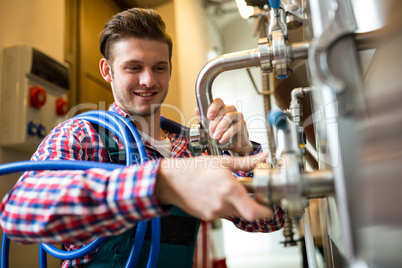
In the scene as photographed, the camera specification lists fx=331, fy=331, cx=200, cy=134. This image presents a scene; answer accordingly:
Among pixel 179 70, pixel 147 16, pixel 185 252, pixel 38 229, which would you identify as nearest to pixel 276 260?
pixel 179 70

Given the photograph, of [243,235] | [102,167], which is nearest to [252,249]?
[243,235]

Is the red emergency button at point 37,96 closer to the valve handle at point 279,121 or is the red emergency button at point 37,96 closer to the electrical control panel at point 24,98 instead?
the electrical control panel at point 24,98

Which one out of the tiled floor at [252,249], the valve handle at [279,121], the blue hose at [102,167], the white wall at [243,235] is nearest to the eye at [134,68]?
the blue hose at [102,167]

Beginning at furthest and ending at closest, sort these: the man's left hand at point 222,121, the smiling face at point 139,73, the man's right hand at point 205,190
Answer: the smiling face at point 139,73, the man's left hand at point 222,121, the man's right hand at point 205,190

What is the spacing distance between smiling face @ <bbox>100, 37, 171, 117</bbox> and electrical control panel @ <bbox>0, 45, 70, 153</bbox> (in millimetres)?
330

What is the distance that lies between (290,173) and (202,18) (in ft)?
7.55

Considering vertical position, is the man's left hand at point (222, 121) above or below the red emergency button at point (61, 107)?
below

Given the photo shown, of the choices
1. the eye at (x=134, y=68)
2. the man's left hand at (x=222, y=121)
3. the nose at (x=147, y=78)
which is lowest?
the man's left hand at (x=222, y=121)

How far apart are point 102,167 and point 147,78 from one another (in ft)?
1.59

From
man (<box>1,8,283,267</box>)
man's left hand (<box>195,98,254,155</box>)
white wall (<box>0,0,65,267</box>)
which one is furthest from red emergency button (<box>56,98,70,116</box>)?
man's left hand (<box>195,98,254,155</box>)

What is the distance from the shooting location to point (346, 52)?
0.29 metres

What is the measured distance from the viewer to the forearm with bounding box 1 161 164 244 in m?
0.35

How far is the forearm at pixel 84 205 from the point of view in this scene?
0.35 metres

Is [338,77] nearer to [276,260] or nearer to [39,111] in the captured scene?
[39,111]
